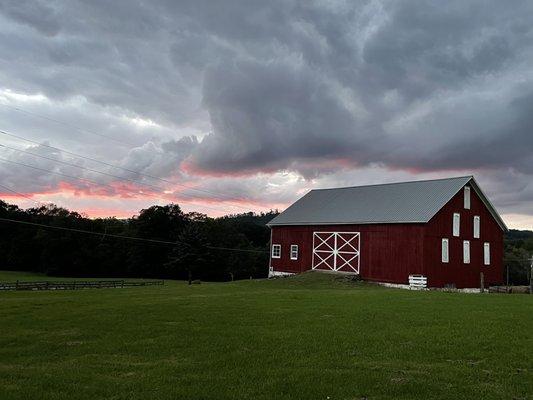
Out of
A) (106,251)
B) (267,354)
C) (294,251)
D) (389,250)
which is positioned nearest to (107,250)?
(106,251)

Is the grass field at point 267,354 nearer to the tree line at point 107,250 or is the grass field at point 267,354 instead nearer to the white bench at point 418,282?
the white bench at point 418,282

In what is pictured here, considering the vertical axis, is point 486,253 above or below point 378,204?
below

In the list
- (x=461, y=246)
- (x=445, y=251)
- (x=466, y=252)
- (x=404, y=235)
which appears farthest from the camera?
(x=466, y=252)

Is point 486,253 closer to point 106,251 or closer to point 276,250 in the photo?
point 276,250

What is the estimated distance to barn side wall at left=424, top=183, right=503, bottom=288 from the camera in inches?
1332

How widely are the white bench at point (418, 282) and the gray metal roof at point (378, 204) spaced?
363cm

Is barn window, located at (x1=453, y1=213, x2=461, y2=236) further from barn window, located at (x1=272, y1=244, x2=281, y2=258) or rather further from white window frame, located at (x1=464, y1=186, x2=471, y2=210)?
barn window, located at (x1=272, y1=244, x2=281, y2=258)

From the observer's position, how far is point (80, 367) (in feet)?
28.4

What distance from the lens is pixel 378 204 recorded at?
3844 cm

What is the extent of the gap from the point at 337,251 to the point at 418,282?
292 inches

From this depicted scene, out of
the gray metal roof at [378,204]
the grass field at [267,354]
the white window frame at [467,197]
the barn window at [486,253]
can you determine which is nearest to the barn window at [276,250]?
the gray metal roof at [378,204]

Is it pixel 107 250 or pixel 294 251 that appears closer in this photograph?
pixel 294 251

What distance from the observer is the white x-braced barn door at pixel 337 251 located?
123 ft

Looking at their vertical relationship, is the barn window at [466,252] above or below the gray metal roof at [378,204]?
below
